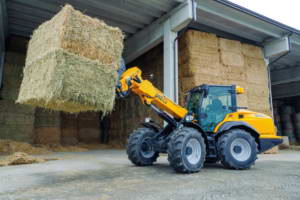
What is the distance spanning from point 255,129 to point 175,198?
388 centimetres

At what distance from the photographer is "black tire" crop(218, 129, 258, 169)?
5539mm

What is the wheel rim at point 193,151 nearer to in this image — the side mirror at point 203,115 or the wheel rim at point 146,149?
the side mirror at point 203,115

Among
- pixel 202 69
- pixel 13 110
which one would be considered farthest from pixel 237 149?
pixel 13 110

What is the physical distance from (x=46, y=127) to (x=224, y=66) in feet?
29.6

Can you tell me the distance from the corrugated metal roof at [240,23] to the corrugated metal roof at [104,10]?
159 centimetres

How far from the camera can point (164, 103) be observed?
5.58 metres

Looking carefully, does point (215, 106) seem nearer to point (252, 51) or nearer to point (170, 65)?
point (170, 65)

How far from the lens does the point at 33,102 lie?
14.8ft

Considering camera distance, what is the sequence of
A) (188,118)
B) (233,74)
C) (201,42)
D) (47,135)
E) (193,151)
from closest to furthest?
1. (193,151)
2. (188,118)
3. (201,42)
4. (233,74)
5. (47,135)

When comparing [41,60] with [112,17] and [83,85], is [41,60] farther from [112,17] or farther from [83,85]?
[112,17]

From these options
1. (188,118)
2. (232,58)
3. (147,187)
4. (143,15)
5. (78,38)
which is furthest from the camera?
(232,58)

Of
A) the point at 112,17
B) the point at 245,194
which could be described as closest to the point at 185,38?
the point at 112,17

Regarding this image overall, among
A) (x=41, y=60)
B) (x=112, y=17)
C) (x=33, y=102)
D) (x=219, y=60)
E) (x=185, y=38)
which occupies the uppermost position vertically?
(x=112, y=17)

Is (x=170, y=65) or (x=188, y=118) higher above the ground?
(x=170, y=65)
